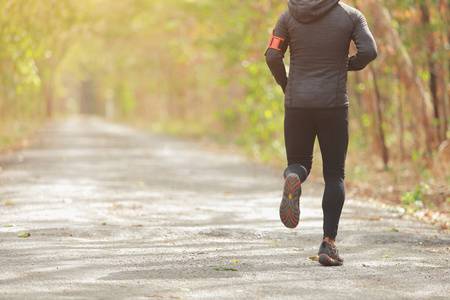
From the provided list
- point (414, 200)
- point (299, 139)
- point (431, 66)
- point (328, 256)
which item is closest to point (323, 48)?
point (299, 139)

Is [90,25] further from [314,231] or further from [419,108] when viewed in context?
[314,231]

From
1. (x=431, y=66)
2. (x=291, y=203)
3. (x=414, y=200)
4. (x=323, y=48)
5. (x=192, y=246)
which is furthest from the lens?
(x=431, y=66)

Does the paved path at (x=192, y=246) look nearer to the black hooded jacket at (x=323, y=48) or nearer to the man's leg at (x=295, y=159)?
the man's leg at (x=295, y=159)

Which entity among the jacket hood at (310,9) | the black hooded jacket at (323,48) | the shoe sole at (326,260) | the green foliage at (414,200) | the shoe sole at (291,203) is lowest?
the green foliage at (414,200)

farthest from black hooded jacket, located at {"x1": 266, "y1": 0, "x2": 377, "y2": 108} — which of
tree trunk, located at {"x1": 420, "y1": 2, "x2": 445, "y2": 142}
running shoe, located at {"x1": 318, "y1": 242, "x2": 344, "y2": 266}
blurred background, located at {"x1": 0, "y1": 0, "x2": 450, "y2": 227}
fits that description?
tree trunk, located at {"x1": 420, "y1": 2, "x2": 445, "y2": 142}

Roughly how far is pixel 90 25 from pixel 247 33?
1321 cm

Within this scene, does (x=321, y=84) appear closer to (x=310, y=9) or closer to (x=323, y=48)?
(x=323, y=48)

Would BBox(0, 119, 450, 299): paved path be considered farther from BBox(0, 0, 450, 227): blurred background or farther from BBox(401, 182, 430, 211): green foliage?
BBox(0, 0, 450, 227): blurred background

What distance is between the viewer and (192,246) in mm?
5871

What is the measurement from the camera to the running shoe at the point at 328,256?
514cm

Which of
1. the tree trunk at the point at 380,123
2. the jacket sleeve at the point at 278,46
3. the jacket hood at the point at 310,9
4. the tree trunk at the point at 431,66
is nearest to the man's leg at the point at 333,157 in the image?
the jacket sleeve at the point at 278,46

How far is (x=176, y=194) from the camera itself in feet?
31.5

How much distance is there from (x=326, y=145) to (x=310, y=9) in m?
1.02

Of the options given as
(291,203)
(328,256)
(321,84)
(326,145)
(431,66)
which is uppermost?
(431,66)
